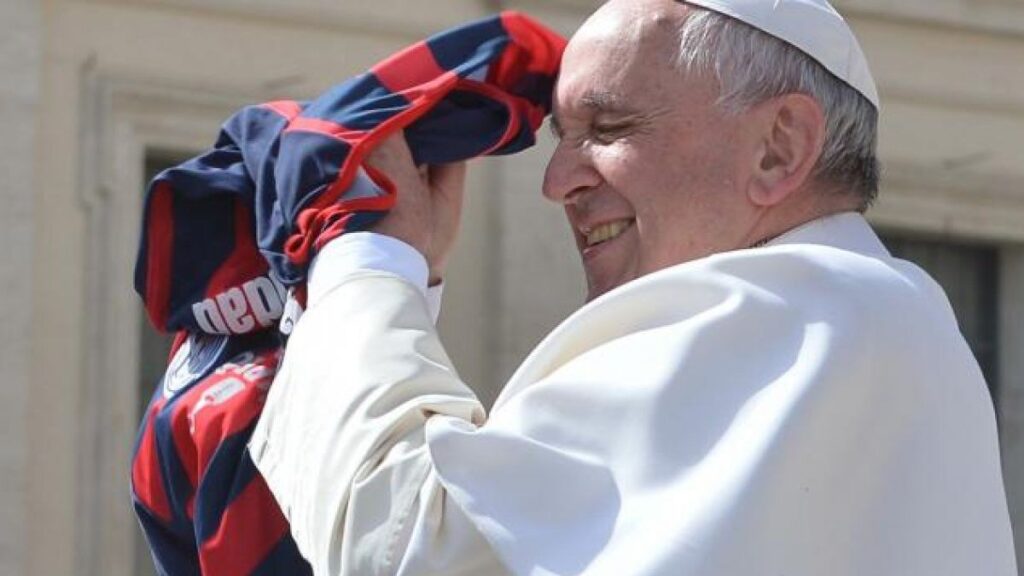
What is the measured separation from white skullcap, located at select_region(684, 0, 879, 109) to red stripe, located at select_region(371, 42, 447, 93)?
1.43 feet

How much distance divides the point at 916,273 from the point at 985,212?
342 inches

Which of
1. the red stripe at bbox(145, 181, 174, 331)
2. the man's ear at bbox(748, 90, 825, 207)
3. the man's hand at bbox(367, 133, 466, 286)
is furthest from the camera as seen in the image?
the red stripe at bbox(145, 181, 174, 331)

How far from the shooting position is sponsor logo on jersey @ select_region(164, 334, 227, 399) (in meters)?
3.71

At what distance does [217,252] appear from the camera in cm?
375

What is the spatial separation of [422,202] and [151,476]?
435 mm

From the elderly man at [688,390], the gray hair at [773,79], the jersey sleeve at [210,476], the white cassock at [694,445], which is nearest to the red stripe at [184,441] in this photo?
the jersey sleeve at [210,476]

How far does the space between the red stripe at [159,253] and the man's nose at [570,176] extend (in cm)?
59

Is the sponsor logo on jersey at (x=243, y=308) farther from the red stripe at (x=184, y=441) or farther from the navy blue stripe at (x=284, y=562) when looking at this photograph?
the navy blue stripe at (x=284, y=562)

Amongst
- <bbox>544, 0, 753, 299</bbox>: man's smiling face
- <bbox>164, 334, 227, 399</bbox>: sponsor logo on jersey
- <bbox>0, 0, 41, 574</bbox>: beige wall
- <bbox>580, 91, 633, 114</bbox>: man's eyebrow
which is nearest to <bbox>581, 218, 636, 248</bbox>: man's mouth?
<bbox>544, 0, 753, 299</bbox>: man's smiling face

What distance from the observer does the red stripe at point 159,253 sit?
12.4 ft

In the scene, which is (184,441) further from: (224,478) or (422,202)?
(422,202)

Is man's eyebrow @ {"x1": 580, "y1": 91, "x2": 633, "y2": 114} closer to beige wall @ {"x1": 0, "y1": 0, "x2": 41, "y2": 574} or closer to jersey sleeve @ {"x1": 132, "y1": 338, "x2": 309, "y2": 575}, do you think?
jersey sleeve @ {"x1": 132, "y1": 338, "x2": 309, "y2": 575}

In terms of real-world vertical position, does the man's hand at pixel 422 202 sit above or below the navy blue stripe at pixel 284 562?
above

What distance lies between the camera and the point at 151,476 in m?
3.71
